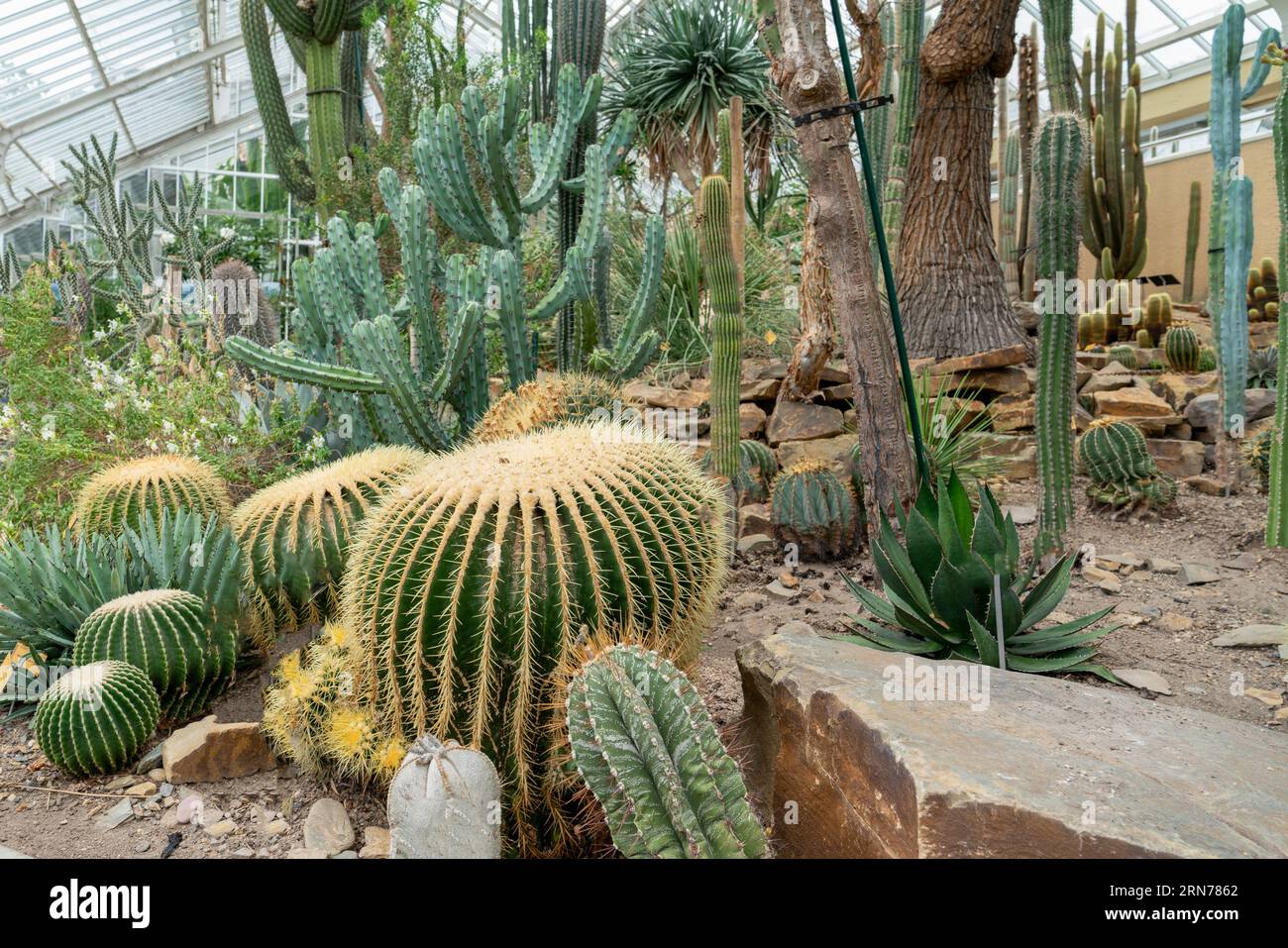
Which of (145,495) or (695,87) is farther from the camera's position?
(695,87)

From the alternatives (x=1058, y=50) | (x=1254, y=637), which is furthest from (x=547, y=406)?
(x=1058, y=50)

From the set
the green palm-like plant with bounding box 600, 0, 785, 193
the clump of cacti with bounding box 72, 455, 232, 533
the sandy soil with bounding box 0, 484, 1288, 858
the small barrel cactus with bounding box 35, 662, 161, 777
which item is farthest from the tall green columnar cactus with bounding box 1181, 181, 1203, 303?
the small barrel cactus with bounding box 35, 662, 161, 777

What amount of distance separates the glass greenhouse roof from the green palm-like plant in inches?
173

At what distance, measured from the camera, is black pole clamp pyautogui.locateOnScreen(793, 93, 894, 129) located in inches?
120

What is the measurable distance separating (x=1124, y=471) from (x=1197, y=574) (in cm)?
89

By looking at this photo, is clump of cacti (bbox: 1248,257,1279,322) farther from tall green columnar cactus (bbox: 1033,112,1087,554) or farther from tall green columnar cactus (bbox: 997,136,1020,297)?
tall green columnar cactus (bbox: 1033,112,1087,554)

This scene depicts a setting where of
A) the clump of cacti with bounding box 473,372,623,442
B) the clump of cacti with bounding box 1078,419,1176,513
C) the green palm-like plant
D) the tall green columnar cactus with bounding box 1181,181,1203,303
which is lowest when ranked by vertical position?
the clump of cacti with bounding box 1078,419,1176,513

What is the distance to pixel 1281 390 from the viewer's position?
3.53m

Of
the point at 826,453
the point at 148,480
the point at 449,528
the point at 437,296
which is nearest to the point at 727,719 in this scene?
the point at 449,528

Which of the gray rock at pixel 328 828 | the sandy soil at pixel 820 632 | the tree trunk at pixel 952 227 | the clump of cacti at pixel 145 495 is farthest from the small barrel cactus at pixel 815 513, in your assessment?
the gray rock at pixel 328 828

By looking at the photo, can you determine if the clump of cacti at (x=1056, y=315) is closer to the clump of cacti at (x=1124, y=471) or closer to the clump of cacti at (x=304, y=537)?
the clump of cacti at (x=1124, y=471)

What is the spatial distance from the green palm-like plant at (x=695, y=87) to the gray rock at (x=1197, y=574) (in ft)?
23.3

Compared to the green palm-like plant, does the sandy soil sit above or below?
below

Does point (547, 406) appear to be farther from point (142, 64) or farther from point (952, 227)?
point (142, 64)
